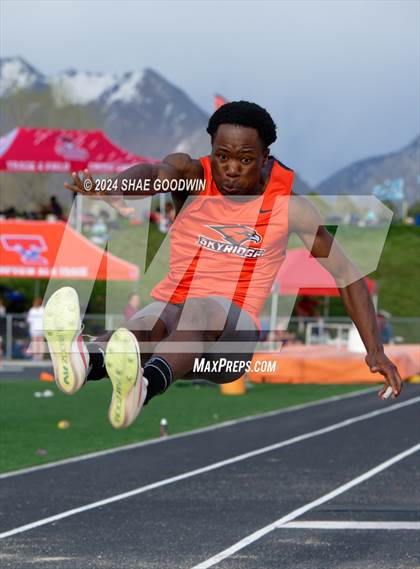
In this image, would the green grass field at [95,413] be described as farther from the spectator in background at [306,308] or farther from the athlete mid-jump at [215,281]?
the athlete mid-jump at [215,281]

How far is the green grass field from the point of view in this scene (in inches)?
785

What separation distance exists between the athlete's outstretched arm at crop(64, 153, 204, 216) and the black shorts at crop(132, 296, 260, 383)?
0.68 meters

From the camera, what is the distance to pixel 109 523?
1470 cm

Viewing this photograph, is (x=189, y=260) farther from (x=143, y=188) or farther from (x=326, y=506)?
(x=326, y=506)

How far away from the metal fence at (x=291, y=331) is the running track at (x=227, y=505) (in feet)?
33.2

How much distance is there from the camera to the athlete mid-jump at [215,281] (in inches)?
222

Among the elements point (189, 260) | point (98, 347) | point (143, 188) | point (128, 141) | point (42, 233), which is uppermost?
point (143, 188)

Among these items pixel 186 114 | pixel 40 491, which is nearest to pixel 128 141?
pixel 186 114

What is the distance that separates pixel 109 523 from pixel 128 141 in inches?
5666

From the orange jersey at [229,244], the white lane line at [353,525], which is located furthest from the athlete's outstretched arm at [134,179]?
the white lane line at [353,525]

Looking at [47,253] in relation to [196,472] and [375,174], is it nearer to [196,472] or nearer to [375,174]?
[196,472]

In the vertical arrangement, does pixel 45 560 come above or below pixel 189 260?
below

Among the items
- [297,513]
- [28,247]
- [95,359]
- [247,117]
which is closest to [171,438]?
[297,513]
